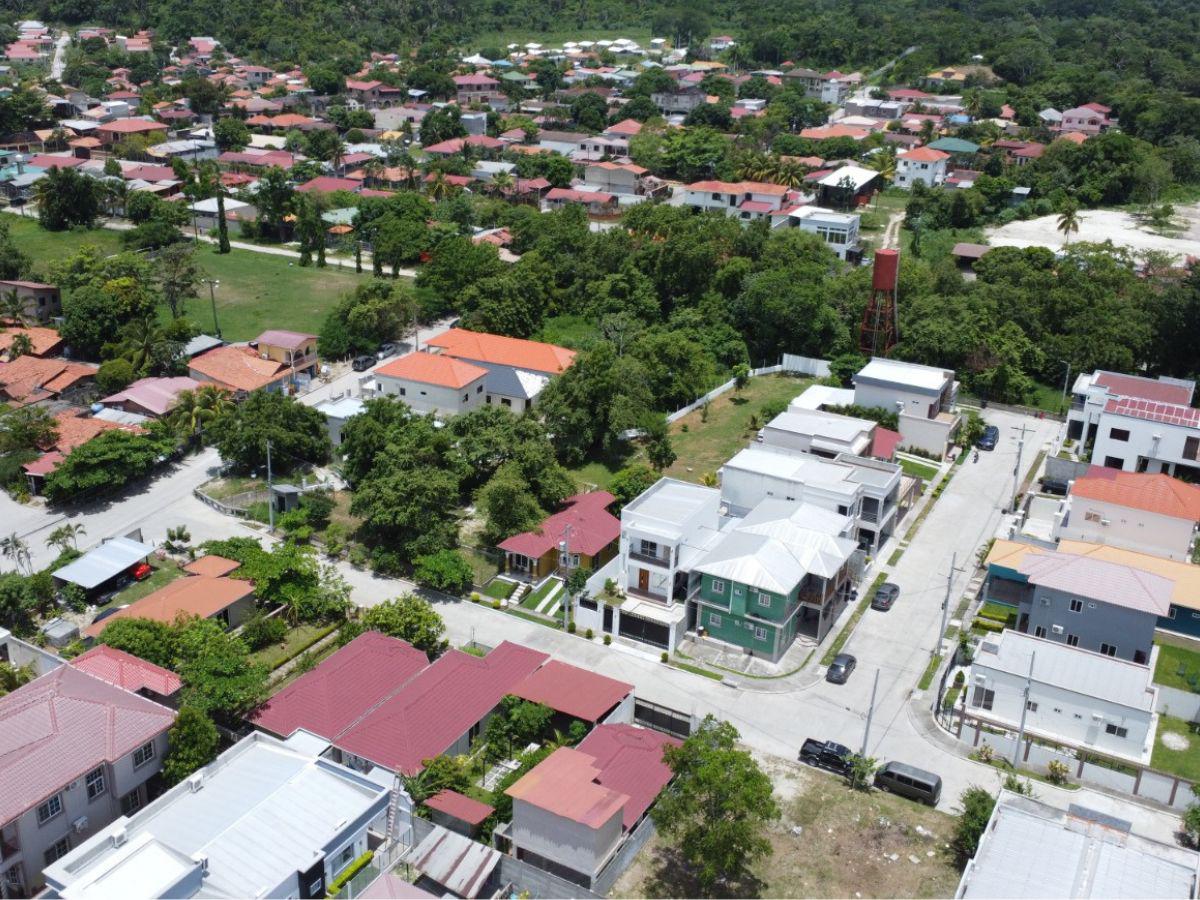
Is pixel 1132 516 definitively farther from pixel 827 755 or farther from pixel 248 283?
pixel 248 283

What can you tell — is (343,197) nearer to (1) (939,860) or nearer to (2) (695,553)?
(2) (695,553)

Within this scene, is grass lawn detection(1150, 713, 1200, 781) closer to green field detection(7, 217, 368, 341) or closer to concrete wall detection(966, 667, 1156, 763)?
concrete wall detection(966, 667, 1156, 763)

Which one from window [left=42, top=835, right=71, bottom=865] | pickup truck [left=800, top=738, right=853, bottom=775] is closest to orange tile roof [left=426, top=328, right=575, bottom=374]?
pickup truck [left=800, top=738, right=853, bottom=775]

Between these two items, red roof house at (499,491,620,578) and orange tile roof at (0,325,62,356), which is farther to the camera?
orange tile roof at (0,325,62,356)

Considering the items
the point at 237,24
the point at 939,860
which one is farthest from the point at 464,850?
the point at 237,24

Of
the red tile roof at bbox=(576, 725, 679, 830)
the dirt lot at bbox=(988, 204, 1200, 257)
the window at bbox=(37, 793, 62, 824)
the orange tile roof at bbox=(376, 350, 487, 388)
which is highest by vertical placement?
the dirt lot at bbox=(988, 204, 1200, 257)

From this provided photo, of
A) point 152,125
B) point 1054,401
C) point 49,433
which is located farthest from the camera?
point 152,125

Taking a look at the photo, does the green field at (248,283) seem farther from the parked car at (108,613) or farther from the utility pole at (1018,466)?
the utility pole at (1018,466)
